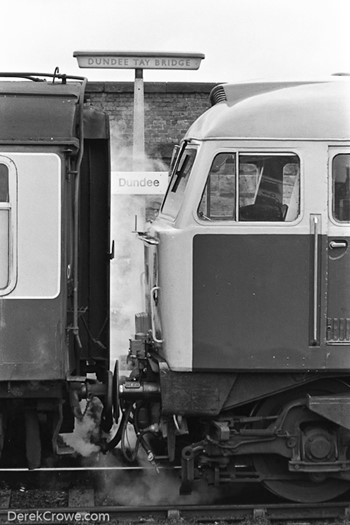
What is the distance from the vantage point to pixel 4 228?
634 cm

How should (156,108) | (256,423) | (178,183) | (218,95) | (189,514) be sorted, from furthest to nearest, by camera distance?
(156,108)
(178,183)
(218,95)
(189,514)
(256,423)

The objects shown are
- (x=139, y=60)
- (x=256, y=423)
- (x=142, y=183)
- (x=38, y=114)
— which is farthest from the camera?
(x=142, y=183)

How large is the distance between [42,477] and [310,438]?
2.40 m

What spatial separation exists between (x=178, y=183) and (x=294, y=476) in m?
2.52

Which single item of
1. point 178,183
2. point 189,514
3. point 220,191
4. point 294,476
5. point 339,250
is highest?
point 178,183

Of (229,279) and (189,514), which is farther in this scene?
(189,514)

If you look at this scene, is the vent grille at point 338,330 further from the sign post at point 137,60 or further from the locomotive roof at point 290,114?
the sign post at point 137,60

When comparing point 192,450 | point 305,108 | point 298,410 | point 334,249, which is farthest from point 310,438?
point 305,108

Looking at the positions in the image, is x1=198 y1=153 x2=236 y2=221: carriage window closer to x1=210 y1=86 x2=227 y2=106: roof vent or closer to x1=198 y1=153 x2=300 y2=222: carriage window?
x1=198 y1=153 x2=300 y2=222: carriage window

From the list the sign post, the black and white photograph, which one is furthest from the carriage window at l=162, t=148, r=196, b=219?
the sign post

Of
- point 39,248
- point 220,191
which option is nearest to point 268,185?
point 220,191

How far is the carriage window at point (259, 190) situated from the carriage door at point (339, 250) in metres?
0.26

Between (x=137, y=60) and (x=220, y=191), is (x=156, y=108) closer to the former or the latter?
(x=137, y=60)

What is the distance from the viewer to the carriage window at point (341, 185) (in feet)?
21.3
